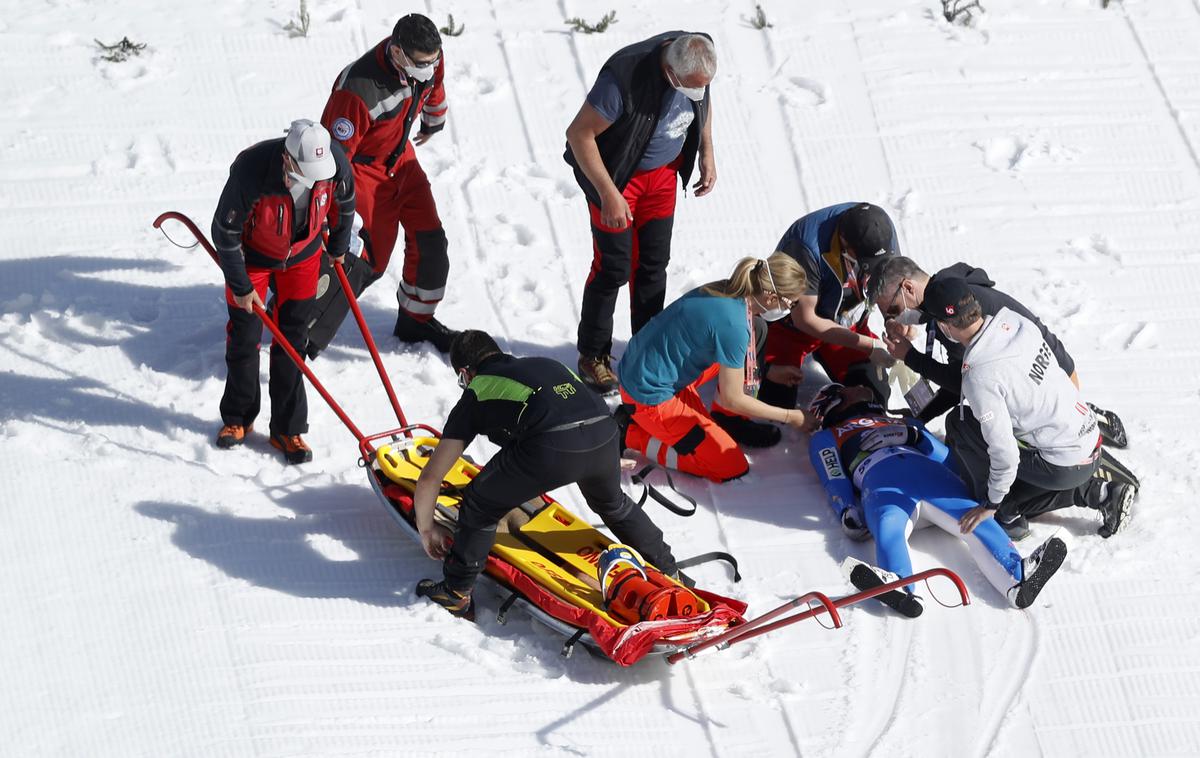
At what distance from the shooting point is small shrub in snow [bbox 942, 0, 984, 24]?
10.3 meters

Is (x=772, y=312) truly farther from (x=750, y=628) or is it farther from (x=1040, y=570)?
(x=1040, y=570)

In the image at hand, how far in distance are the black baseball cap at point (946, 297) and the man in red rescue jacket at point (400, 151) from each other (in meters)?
2.60

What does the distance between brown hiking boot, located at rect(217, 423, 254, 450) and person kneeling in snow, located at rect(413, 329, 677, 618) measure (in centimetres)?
152

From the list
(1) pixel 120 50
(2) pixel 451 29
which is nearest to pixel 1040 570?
(2) pixel 451 29

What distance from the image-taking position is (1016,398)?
6133 mm

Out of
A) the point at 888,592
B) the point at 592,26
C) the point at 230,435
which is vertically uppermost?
the point at 592,26

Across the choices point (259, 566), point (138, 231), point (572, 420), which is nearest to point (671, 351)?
point (572, 420)

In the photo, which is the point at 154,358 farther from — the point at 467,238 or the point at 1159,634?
the point at 1159,634

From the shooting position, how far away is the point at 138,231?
8.55 meters

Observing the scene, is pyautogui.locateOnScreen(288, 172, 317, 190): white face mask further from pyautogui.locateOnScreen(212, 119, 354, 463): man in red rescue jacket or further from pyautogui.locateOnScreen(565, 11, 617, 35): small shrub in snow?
pyautogui.locateOnScreen(565, 11, 617, 35): small shrub in snow

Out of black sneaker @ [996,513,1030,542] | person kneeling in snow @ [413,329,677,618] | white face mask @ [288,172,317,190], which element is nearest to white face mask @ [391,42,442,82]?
white face mask @ [288,172,317,190]

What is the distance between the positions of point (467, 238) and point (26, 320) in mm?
2484

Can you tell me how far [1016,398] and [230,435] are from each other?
12.1 ft

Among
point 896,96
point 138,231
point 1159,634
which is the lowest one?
point 1159,634
